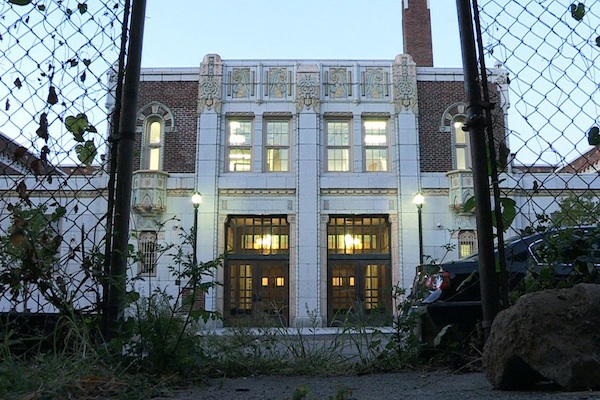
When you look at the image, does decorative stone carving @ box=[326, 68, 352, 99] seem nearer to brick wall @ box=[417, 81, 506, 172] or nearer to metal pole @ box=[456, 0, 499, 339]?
brick wall @ box=[417, 81, 506, 172]

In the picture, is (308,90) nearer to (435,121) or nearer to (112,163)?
(435,121)

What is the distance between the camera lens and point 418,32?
25.0 metres

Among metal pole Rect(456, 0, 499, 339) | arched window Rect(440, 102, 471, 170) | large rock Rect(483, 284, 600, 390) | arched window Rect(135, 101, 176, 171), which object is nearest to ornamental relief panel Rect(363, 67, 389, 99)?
arched window Rect(440, 102, 471, 170)

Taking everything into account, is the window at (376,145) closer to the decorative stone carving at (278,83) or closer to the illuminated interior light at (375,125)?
the illuminated interior light at (375,125)

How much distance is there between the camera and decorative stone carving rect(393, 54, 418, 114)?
20766mm

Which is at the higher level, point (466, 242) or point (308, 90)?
point (308, 90)

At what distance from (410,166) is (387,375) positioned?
1750cm

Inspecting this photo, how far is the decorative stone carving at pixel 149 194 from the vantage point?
19438mm

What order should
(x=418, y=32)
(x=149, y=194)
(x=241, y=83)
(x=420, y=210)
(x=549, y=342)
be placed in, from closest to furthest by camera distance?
(x=549, y=342), (x=420, y=210), (x=149, y=194), (x=241, y=83), (x=418, y=32)

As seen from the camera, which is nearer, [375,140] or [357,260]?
[357,260]

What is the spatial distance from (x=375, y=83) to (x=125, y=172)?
1884cm

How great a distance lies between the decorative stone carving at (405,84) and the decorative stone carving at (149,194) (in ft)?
31.0

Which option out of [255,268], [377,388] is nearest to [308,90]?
[255,268]

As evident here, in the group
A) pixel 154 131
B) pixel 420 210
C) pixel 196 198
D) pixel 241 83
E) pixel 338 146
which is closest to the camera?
pixel 196 198
